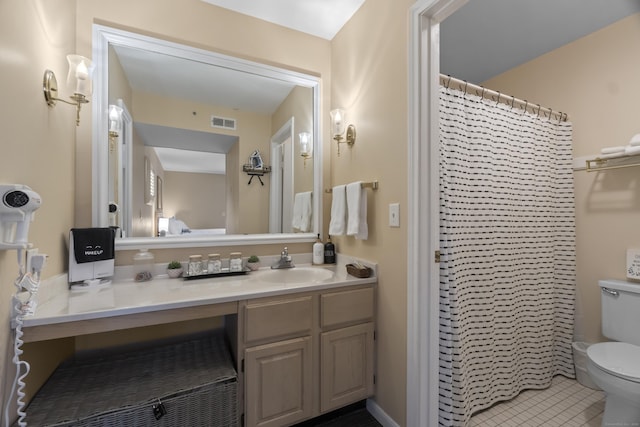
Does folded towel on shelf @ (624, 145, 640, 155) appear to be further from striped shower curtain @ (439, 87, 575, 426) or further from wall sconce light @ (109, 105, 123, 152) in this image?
wall sconce light @ (109, 105, 123, 152)

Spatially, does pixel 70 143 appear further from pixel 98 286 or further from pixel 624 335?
pixel 624 335

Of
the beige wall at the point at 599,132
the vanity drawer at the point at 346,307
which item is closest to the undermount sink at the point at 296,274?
the vanity drawer at the point at 346,307

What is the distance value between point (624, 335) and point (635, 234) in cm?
67

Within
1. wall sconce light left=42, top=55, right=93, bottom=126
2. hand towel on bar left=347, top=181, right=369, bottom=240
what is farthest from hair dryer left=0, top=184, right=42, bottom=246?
hand towel on bar left=347, top=181, right=369, bottom=240

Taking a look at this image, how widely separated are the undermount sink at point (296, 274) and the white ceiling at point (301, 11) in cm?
173

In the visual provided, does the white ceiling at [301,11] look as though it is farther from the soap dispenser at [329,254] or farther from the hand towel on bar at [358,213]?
the soap dispenser at [329,254]

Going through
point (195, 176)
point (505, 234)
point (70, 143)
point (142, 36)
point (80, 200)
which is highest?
point (142, 36)

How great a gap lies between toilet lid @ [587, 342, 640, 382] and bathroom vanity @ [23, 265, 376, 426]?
1.20m

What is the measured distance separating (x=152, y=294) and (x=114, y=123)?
3.33ft

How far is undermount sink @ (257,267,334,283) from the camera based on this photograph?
5.68 feet

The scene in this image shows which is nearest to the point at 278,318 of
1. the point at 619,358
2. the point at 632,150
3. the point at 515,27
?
the point at 619,358

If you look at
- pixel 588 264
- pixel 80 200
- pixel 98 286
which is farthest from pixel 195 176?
pixel 588 264

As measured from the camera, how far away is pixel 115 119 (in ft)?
5.08

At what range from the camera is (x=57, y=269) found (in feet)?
4.17
